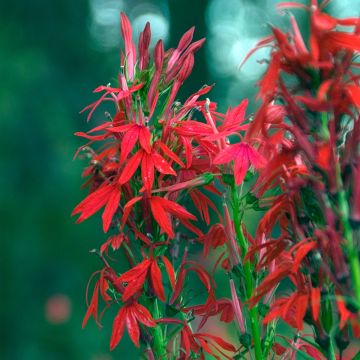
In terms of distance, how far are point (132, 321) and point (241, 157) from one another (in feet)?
1.16

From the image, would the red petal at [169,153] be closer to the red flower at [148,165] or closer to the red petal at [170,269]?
the red flower at [148,165]

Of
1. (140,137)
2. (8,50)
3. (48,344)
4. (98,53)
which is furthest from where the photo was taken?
(98,53)

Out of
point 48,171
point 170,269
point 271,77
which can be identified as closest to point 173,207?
point 170,269

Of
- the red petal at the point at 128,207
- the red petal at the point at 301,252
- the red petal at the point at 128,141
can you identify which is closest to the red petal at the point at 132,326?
the red petal at the point at 128,207

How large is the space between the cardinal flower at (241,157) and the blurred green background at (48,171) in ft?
13.0

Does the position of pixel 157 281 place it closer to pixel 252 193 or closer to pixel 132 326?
pixel 132 326

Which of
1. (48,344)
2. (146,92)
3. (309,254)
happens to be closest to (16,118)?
(48,344)

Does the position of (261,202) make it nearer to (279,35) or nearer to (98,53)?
(279,35)

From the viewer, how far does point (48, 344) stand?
5.71 metres

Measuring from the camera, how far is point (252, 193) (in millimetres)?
1366

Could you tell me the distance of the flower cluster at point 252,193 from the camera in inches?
41.3

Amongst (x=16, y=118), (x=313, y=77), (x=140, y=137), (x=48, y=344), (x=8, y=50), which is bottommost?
Result: (x=48, y=344)

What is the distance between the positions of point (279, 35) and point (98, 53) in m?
6.72

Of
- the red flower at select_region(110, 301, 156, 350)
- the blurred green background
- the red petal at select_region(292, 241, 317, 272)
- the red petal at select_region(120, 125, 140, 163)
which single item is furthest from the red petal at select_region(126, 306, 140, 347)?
the blurred green background
